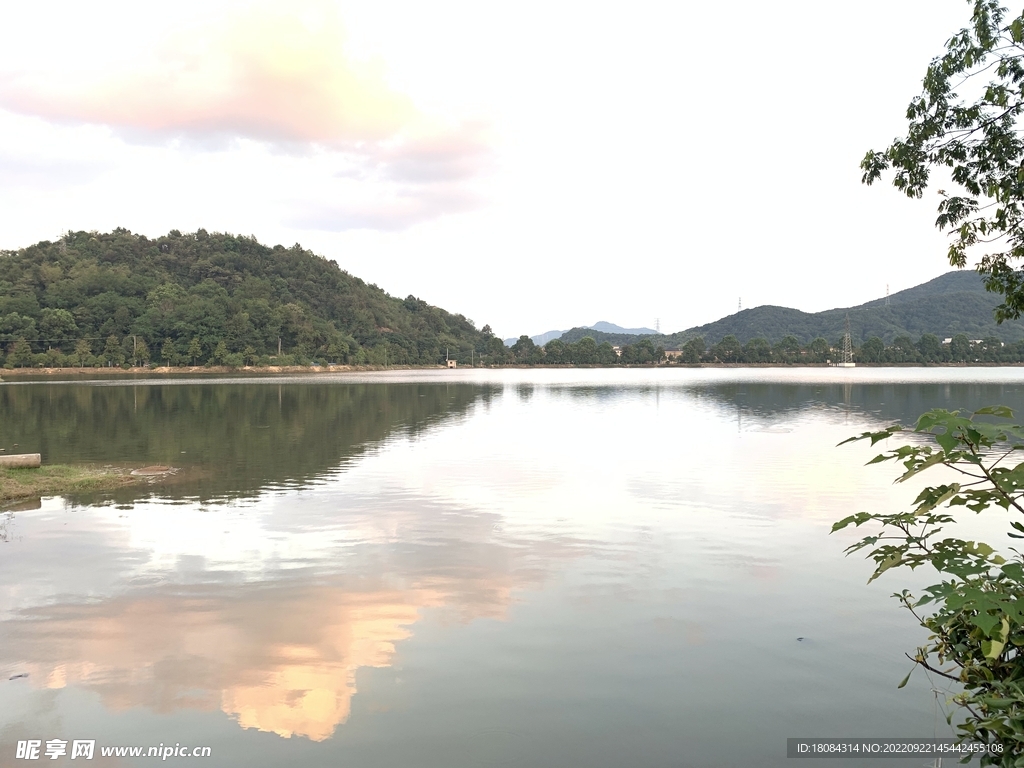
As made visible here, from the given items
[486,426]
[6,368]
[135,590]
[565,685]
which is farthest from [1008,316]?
[6,368]

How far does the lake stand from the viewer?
6441 millimetres

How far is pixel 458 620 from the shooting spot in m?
9.20

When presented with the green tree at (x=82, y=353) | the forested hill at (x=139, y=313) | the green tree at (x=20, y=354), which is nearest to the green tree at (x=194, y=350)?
the forested hill at (x=139, y=313)

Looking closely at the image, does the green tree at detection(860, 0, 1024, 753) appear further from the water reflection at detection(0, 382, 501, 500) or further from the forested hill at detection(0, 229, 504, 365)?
the forested hill at detection(0, 229, 504, 365)

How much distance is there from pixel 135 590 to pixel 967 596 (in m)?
10.8

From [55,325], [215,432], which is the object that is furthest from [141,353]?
[215,432]

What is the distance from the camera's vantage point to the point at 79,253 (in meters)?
185

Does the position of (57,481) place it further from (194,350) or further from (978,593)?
(194,350)

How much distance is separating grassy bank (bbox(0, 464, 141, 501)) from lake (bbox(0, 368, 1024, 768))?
119cm


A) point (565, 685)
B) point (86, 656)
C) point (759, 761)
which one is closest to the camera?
point (759, 761)

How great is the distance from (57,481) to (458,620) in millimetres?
15007

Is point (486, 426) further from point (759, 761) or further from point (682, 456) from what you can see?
point (759, 761)

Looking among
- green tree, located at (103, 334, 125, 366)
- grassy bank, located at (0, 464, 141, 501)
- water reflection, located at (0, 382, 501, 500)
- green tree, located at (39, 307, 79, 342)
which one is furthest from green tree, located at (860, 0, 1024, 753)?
green tree, located at (39, 307, 79, 342)

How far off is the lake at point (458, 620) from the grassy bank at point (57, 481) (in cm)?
119
